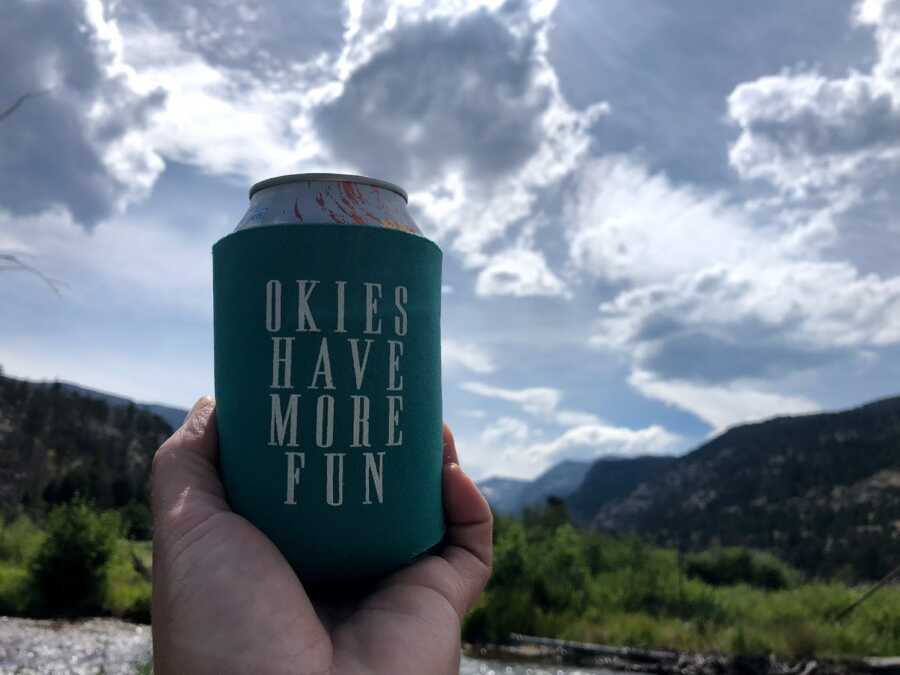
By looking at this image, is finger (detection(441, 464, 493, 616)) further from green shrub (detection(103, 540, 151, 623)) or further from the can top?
green shrub (detection(103, 540, 151, 623))

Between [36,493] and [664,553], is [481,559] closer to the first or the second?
[664,553]

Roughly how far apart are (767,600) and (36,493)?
3112cm

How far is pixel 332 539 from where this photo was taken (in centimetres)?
198

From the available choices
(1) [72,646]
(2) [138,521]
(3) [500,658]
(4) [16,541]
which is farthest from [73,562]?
(2) [138,521]

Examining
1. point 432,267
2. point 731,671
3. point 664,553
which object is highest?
point 432,267

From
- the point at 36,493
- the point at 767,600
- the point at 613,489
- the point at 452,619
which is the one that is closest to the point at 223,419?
the point at 452,619

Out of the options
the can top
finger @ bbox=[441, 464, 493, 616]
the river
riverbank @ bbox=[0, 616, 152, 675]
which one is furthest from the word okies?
the river

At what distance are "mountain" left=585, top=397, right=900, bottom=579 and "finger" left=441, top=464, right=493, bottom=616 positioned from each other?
3106 centimetres

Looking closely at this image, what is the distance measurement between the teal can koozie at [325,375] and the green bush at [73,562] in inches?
587

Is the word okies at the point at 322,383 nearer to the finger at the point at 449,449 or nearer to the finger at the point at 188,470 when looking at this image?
the finger at the point at 188,470

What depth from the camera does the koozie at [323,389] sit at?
195cm

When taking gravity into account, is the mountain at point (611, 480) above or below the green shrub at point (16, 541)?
above

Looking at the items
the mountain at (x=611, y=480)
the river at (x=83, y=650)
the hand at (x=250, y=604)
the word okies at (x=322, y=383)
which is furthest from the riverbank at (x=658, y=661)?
the mountain at (x=611, y=480)

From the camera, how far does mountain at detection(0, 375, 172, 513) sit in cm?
3794
